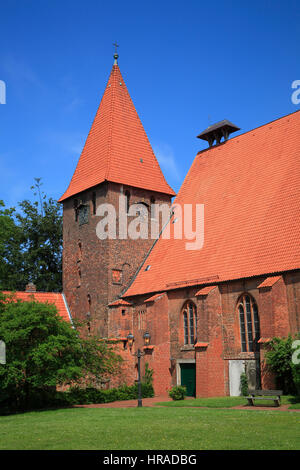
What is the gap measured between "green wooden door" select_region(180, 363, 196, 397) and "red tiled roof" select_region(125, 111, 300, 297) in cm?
420

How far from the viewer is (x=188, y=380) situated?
25016 mm

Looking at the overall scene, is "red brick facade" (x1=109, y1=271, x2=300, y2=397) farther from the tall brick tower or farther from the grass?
the tall brick tower

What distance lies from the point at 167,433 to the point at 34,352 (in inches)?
391

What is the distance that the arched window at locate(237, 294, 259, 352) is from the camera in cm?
2264

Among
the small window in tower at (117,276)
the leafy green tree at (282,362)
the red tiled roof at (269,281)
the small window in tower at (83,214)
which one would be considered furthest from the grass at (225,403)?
the small window in tower at (83,214)

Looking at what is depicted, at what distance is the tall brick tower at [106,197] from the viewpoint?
102ft

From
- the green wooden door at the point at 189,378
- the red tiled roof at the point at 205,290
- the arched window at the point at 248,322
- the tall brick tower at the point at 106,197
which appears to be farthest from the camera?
the tall brick tower at the point at 106,197

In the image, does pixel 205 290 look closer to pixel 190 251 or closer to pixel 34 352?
pixel 190 251

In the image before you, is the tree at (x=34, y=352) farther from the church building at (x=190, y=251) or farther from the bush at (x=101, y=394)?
the church building at (x=190, y=251)

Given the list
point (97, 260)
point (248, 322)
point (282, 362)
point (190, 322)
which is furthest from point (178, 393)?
point (97, 260)

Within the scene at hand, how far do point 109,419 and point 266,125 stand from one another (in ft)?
65.8

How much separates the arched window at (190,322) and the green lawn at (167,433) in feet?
33.2

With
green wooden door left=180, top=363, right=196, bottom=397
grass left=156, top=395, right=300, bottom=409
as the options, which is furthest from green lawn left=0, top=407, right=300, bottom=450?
green wooden door left=180, top=363, right=196, bottom=397

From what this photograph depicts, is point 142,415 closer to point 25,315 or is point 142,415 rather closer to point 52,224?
point 25,315
